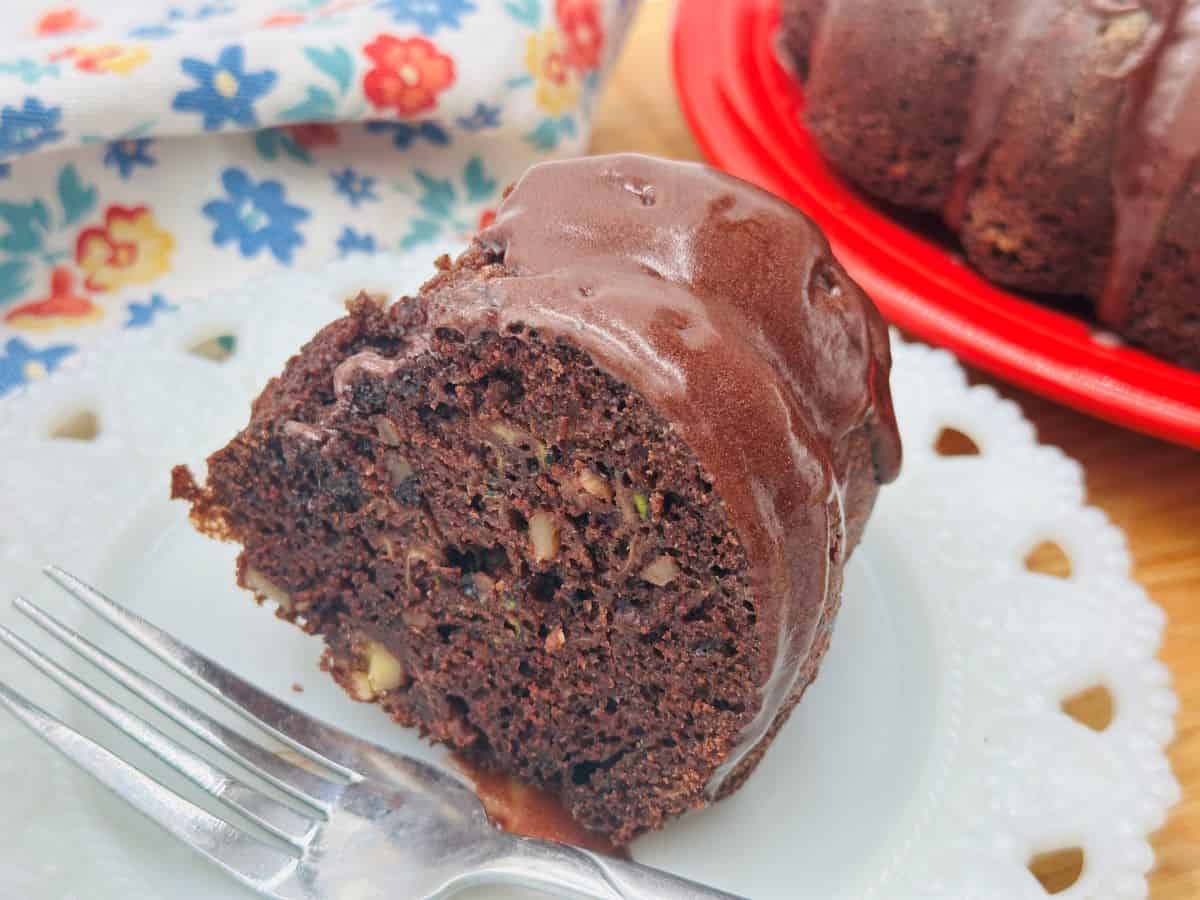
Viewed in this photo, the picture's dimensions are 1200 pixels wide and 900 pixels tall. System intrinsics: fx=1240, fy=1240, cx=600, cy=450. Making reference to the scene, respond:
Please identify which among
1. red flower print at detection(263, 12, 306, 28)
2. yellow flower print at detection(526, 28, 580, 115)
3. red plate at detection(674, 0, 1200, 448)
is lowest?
red plate at detection(674, 0, 1200, 448)

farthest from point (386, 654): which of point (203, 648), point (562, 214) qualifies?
point (562, 214)

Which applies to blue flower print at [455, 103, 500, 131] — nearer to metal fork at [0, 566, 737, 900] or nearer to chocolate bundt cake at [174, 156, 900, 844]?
chocolate bundt cake at [174, 156, 900, 844]

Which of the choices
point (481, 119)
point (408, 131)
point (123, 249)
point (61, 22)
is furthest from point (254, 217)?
point (61, 22)

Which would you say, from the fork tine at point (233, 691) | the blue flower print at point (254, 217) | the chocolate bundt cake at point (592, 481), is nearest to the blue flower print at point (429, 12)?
the blue flower print at point (254, 217)

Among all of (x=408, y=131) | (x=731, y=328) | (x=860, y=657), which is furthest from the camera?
(x=408, y=131)

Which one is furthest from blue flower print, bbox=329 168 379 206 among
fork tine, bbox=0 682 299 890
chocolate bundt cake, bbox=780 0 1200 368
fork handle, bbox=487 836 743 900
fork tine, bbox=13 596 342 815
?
fork handle, bbox=487 836 743 900

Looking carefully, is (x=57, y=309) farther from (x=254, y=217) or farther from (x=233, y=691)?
(x=233, y=691)
